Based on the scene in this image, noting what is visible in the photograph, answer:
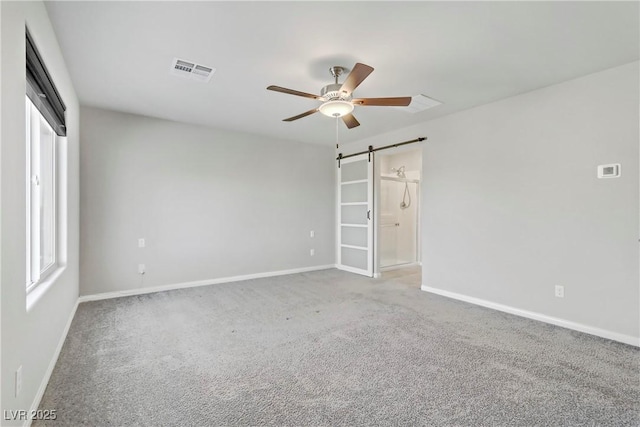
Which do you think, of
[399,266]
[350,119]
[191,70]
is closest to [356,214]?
[399,266]

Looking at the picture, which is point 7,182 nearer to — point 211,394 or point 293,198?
point 211,394

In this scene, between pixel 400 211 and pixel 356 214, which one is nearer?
pixel 356 214

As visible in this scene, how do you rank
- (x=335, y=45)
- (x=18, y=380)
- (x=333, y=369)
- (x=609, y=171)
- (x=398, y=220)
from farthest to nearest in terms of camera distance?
(x=398, y=220) → (x=609, y=171) → (x=335, y=45) → (x=333, y=369) → (x=18, y=380)

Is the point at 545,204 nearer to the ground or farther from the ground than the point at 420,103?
nearer to the ground

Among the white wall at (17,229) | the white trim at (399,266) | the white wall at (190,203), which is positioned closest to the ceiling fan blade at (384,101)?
the white wall at (17,229)

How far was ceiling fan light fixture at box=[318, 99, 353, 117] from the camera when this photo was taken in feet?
8.52

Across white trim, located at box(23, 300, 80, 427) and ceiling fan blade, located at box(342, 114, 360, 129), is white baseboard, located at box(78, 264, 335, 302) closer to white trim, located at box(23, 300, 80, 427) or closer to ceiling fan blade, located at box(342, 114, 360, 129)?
white trim, located at box(23, 300, 80, 427)

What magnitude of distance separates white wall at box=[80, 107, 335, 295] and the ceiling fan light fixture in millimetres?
2644

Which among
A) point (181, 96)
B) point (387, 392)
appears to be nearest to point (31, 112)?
point (181, 96)

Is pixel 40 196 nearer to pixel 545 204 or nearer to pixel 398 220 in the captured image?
pixel 545 204

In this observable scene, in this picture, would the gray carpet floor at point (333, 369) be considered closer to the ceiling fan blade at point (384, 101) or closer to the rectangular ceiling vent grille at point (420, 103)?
the ceiling fan blade at point (384, 101)

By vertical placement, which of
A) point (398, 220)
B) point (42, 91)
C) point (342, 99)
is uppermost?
point (342, 99)

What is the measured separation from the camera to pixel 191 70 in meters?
2.79

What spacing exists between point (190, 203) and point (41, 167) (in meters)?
2.12
